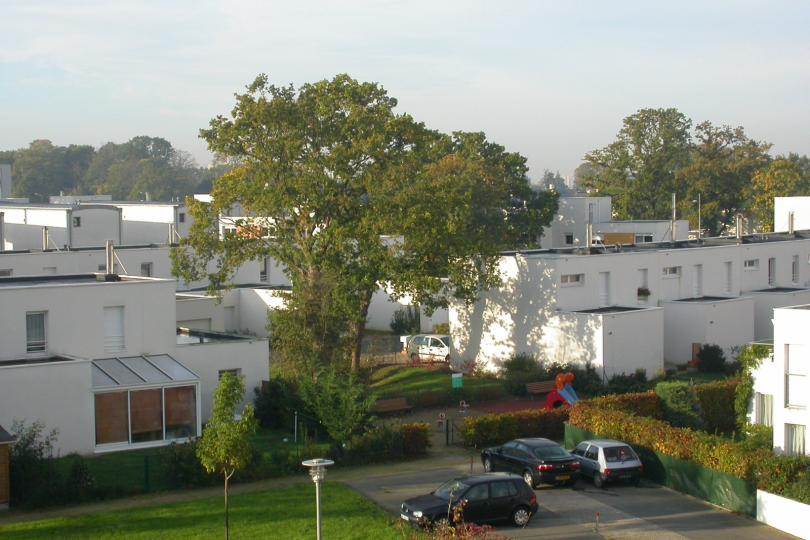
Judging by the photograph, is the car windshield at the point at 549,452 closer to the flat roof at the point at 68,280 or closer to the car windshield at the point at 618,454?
the car windshield at the point at 618,454

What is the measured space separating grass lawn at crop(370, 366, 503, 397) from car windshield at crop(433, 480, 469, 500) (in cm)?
1425

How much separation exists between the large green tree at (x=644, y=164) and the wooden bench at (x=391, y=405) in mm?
60681

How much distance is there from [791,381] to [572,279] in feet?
50.7

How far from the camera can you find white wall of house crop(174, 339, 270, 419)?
1361 inches

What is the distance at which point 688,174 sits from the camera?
9038cm

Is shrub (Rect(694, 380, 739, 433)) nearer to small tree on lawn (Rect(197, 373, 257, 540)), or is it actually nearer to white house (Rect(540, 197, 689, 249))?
small tree on lawn (Rect(197, 373, 257, 540))

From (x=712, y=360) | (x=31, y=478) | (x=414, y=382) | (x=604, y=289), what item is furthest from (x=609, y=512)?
(x=604, y=289)

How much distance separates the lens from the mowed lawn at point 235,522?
2266cm

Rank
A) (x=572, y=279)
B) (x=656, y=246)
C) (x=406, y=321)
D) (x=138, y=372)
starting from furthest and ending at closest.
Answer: (x=406, y=321)
(x=656, y=246)
(x=572, y=279)
(x=138, y=372)

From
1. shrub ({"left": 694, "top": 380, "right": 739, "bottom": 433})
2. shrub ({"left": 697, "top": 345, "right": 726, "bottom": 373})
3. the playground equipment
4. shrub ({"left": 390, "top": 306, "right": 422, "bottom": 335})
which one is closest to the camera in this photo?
shrub ({"left": 694, "top": 380, "right": 739, "bottom": 433})

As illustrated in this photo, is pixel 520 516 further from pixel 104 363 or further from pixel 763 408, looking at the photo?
pixel 104 363

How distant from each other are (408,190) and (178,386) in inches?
508

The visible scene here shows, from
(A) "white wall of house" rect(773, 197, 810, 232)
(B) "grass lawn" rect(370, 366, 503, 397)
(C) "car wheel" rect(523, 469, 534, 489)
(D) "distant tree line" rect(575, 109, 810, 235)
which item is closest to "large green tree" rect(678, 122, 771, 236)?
(D) "distant tree line" rect(575, 109, 810, 235)

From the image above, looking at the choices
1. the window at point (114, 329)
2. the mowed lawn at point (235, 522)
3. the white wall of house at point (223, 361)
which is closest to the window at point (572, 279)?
the white wall of house at point (223, 361)
